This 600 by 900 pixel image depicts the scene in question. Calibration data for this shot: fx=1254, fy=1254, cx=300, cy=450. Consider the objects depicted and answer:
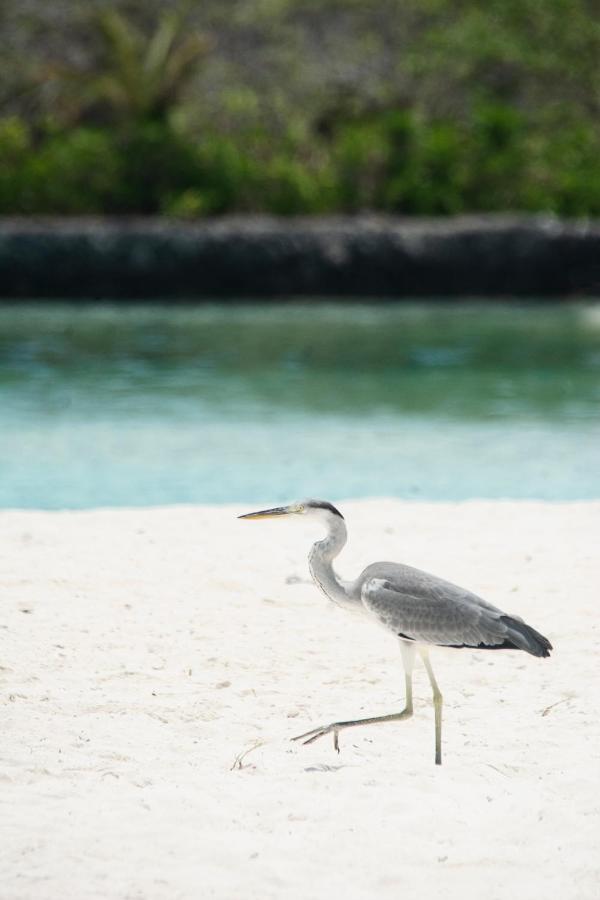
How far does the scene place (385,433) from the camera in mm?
11336

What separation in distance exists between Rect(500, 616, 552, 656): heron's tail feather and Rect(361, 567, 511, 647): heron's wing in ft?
0.05

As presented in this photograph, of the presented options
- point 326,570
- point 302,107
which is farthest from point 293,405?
point 302,107

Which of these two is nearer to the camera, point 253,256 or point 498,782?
point 498,782

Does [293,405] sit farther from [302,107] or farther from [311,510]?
[302,107]

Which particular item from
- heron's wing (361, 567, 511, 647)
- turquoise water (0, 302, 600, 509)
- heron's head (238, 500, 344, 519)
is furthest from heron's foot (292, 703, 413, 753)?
turquoise water (0, 302, 600, 509)

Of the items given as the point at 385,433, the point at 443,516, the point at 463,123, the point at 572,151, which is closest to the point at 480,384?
the point at 385,433

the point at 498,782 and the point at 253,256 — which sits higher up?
the point at 498,782

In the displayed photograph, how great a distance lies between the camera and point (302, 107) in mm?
31203

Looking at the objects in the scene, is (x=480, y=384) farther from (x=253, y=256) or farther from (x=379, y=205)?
(x=379, y=205)

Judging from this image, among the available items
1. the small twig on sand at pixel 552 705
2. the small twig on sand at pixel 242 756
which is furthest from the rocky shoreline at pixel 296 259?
the small twig on sand at pixel 242 756

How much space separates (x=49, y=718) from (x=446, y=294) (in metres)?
19.7

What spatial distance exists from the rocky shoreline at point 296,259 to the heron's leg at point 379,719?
18.7 m

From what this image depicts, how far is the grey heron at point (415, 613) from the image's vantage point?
3764 millimetres

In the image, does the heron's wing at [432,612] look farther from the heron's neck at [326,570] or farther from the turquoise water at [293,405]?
the turquoise water at [293,405]
